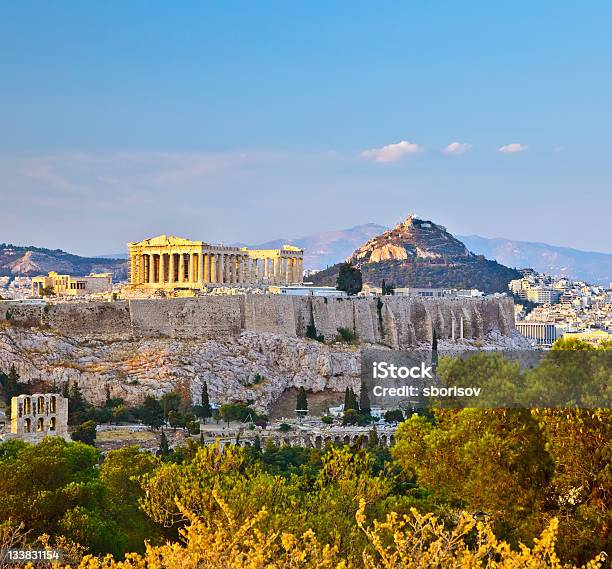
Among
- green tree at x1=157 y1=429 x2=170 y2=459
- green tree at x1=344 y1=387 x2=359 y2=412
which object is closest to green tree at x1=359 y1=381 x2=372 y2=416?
green tree at x1=344 y1=387 x2=359 y2=412

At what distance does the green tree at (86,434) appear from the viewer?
36.0 m

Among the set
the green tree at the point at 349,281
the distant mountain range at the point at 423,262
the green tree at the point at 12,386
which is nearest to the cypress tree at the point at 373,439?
the green tree at the point at 12,386

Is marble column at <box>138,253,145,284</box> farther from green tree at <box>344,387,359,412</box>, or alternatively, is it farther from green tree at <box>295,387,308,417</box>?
green tree at <box>344,387,359,412</box>

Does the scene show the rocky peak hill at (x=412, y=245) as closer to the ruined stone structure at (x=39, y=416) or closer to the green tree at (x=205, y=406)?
the green tree at (x=205, y=406)

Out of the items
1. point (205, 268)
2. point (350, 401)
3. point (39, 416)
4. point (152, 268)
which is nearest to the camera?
point (39, 416)

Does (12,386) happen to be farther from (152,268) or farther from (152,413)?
(152,268)

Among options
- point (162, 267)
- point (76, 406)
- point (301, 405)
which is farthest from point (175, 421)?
point (162, 267)

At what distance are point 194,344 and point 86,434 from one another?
14161 mm

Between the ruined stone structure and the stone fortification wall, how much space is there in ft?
41.0

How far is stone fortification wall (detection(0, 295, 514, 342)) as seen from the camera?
48.9 meters

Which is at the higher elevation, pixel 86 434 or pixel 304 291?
pixel 304 291

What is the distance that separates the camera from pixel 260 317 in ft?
178

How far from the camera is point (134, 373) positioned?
46031mm
